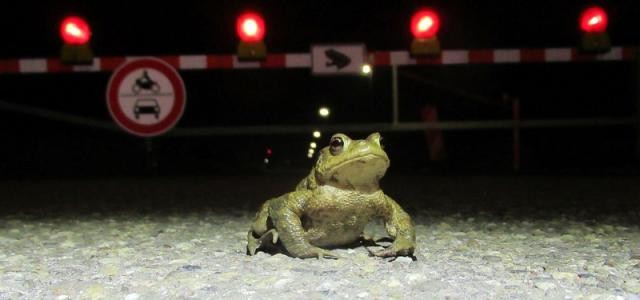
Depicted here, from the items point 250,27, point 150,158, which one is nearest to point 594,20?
point 250,27

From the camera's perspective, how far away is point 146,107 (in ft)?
22.2

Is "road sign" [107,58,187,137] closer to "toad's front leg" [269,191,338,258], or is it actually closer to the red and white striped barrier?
the red and white striped barrier

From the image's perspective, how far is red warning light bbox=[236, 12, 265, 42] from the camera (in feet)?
25.3

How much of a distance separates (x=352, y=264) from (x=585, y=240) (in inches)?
59.1

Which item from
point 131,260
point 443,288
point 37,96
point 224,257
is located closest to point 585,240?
point 443,288

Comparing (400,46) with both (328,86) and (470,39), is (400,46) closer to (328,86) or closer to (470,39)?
(470,39)

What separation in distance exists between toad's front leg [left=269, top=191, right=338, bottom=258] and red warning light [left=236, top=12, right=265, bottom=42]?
499 cm

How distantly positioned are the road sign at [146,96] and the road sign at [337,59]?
192cm

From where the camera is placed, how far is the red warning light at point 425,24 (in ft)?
25.2

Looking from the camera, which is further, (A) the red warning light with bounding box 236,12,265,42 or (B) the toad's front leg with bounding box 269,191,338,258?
(A) the red warning light with bounding box 236,12,265,42

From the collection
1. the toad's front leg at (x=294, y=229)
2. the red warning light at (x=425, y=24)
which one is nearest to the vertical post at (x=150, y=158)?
the red warning light at (x=425, y=24)

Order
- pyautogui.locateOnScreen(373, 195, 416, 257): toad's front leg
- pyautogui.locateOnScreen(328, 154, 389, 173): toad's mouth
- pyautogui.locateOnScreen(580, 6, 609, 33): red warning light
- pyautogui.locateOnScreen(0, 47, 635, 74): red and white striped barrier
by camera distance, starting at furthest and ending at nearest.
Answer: pyautogui.locateOnScreen(0, 47, 635, 74): red and white striped barrier < pyautogui.locateOnScreen(580, 6, 609, 33): red warning light < pyautogui.locateOnScreen(373, 195, 416, 257): toad's front leg < pyautogui.locateOnScreen(328, 154, 389, 173): toad's mouth

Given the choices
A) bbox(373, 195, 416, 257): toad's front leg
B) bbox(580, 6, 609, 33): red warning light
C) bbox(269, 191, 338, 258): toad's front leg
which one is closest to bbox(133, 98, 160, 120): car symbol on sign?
bbox(269, 191, 338, 258): toad's front leg

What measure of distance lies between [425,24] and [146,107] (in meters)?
3.31
